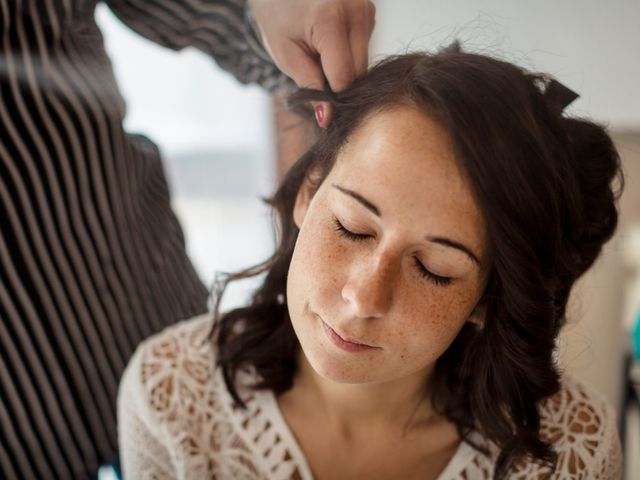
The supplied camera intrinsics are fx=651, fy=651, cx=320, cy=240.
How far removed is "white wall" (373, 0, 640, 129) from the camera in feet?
3.33

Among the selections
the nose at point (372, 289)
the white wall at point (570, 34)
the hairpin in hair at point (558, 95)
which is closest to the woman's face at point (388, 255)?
the nose at point (372, 289)

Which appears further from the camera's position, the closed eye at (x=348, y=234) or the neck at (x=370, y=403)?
the neck at (x=370, y=403)

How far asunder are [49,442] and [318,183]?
557 mm

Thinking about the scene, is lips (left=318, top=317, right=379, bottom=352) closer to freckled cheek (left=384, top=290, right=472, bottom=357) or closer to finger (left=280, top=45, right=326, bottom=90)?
freckled cheek (left=384, top=290, right=472, bottom=357)

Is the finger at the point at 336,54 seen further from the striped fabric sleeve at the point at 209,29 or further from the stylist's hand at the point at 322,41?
the striped fabric sleeve at the point at 209,29

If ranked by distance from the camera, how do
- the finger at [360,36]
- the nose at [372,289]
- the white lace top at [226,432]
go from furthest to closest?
1. the white lace top at [226,432]
2. the finger at [360,36]
3. the nose at [372,289]

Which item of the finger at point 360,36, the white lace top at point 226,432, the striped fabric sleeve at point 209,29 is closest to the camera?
the finger at point 360,36

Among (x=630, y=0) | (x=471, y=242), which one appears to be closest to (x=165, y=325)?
(x=471, y=242)

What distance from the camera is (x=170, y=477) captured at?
91 cm

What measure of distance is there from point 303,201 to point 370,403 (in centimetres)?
29

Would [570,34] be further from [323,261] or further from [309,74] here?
[323,261]

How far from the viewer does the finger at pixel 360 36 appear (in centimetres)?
77

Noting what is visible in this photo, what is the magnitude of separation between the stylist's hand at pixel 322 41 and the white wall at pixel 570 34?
23cm

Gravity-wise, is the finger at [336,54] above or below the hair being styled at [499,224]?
above
